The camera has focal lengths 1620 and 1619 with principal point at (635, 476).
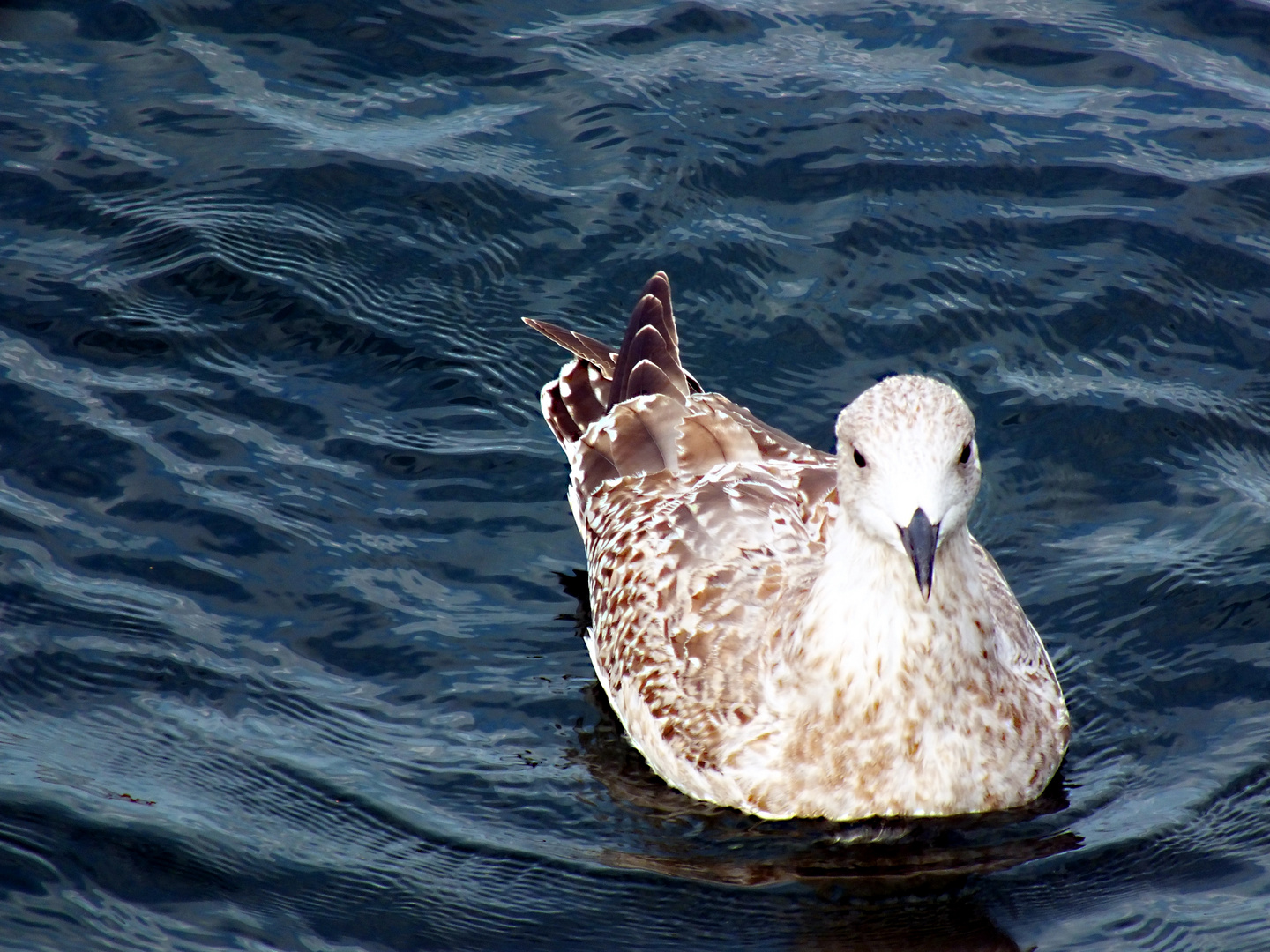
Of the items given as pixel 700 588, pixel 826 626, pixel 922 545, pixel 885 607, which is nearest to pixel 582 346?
pixel 700 588

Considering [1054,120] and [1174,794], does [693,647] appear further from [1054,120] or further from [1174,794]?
[1054,120]

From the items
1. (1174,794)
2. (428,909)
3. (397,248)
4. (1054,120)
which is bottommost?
(428,909)

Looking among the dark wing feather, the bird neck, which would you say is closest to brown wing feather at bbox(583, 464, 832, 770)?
the bird neck

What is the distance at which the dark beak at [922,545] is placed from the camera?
16.3 ft

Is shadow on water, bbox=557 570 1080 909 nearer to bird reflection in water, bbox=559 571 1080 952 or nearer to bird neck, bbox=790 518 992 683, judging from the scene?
bird reflection in water, bbox=559 571 1080 952

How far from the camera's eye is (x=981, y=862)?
5598mm

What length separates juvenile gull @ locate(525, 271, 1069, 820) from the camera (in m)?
5.18

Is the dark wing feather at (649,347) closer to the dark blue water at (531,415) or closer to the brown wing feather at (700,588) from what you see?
the dark blue water at (531,415)

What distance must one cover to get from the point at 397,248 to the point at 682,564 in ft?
10.2

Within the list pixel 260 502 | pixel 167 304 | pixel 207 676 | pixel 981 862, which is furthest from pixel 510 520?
pixel 981 862

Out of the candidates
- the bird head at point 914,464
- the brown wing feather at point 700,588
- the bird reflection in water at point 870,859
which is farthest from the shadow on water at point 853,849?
the bird head at point 914,464

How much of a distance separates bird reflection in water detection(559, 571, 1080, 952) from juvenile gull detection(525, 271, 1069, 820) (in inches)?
2.7

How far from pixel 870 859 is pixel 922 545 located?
51.3 inches

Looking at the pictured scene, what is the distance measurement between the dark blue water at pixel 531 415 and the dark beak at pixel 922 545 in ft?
4.02
